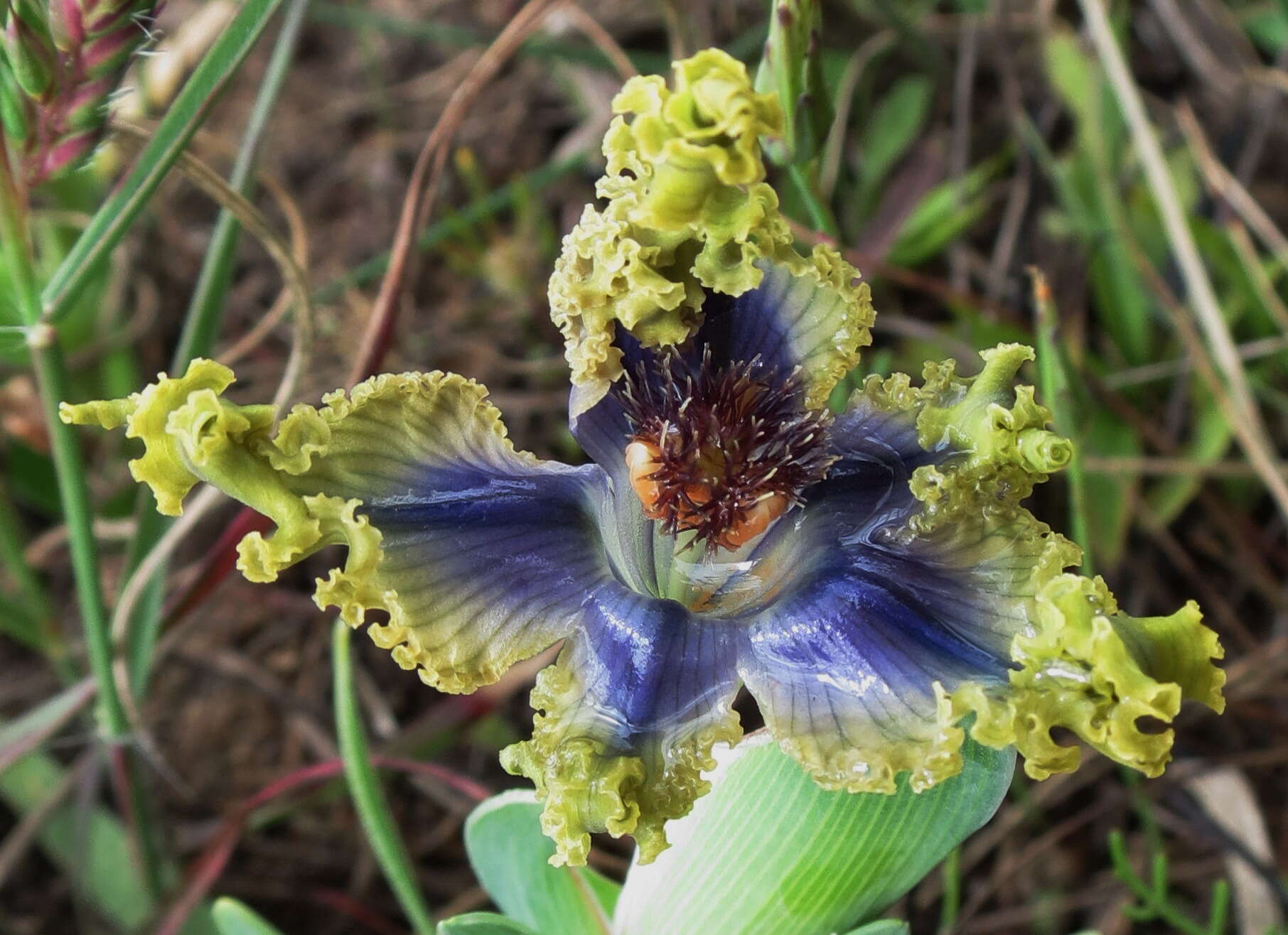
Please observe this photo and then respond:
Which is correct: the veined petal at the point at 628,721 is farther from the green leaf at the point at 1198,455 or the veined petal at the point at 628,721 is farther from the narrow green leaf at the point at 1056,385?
the green leaf at the point at 1198,455

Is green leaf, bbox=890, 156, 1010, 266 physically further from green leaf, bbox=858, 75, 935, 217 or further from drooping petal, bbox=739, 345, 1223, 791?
drooping petal, bbox=739, 345, 1223, 791

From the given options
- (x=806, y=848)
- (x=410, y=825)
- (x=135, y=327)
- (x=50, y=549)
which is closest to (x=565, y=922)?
(x=806, y=848)

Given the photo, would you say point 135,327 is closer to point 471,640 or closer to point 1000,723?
point 471,640

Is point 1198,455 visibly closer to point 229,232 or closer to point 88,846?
point 229,232

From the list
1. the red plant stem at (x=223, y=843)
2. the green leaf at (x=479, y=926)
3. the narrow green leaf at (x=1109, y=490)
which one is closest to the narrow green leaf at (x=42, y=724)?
the red plant stem at (x=223, y=843)

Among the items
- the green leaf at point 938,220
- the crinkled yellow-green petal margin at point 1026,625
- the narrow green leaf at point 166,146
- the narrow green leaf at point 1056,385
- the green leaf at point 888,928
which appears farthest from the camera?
the green leaf at point 938,220

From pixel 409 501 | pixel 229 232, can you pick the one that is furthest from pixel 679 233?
pixel 229 232

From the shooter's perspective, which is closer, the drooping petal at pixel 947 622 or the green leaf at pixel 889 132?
the drooping petal at pixel 947 622
